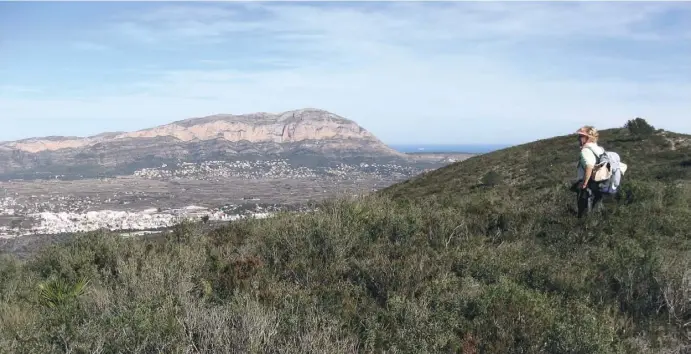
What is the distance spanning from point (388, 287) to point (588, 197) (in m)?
5.21

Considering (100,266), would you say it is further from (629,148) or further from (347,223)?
(629,148)

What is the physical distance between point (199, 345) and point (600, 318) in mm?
3941

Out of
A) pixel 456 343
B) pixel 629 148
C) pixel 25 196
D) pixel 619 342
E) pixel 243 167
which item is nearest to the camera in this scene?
pixel 619 342

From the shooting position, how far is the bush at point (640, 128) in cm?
2691

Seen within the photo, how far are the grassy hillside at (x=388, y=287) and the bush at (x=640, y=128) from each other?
1958cm

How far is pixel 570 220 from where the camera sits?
870 cm

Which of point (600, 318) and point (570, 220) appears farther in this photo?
point (570, 220)

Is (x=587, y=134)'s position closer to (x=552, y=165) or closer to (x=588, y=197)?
(x=588, y=197)

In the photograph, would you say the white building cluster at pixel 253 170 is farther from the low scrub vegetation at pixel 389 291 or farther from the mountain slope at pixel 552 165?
the low scrub vegetation at pixel 389 291

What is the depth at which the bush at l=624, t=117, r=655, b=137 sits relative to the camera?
1059 inches

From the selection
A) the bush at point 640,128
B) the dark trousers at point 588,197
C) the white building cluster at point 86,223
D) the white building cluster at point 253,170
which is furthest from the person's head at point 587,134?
the white building cluster at point 253,170

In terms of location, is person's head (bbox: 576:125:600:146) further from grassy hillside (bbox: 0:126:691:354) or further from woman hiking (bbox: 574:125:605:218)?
grassy hillside (bbox: 0:126:691:354)

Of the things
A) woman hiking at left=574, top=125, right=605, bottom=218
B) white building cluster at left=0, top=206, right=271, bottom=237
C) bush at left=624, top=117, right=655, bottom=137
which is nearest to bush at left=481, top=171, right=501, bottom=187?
bush at left=624, top=117, right=655, bottom=137

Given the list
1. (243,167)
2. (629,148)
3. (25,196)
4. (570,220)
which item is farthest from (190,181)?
(570,220)
